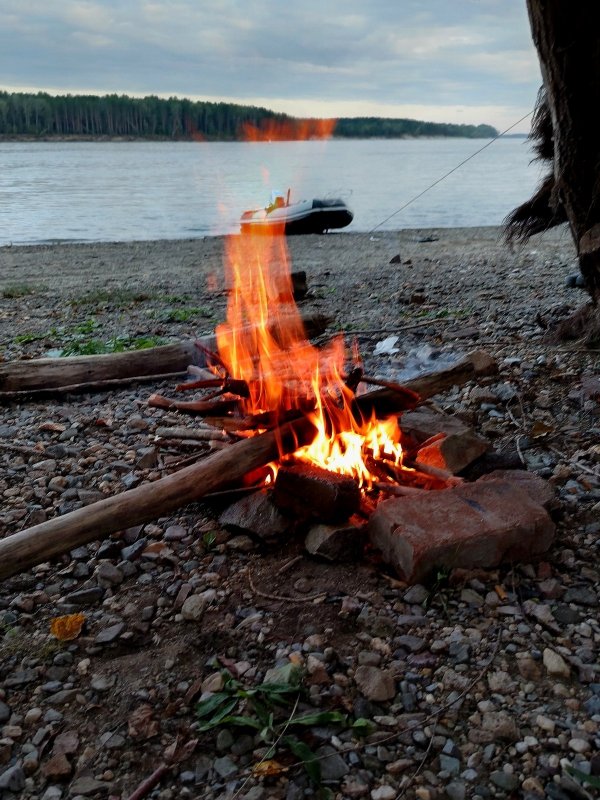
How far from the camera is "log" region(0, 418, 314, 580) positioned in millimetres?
3027

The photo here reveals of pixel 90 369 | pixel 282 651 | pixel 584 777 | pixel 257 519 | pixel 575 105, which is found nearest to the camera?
pixel 584 777

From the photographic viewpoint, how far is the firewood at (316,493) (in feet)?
11.0

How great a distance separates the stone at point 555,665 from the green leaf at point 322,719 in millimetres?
828

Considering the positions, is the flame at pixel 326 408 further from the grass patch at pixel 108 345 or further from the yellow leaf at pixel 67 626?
the grass patch at pixel 108 345

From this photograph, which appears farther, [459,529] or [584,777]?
[459,529]

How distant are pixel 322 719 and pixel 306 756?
0.55 feet

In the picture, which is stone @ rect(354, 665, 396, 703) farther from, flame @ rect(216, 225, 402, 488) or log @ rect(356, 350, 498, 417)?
log @ rect(356, 350, 498, 417)

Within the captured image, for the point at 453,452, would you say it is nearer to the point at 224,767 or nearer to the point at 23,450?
the point at 224,767

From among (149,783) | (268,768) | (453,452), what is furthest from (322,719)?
(453,452)

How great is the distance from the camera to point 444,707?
8.14 feet

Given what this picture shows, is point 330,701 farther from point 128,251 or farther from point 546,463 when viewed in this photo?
point 128,251

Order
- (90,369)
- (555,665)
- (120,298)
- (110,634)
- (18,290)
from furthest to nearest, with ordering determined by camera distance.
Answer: (18,290) < (120,298) < (90,369) < (110,634) < (555,665)

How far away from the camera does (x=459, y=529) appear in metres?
3.19

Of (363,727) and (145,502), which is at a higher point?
(145,502)
